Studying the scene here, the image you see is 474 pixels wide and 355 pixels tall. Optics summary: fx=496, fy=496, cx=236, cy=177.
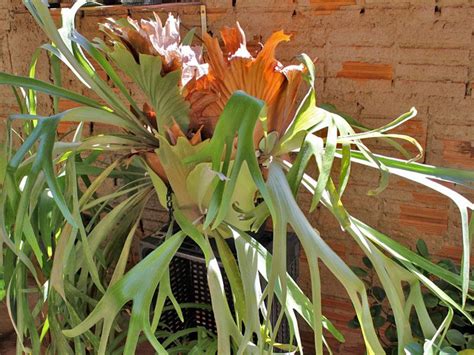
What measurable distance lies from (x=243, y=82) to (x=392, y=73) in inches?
18.1

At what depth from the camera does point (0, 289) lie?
4.22 feet

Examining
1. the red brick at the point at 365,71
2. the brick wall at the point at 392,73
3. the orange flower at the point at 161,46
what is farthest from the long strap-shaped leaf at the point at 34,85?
the red brick at the point at 365,71

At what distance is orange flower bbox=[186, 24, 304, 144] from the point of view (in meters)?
0.91

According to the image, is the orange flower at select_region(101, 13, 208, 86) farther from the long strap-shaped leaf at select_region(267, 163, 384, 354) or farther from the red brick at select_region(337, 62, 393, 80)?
the red brick at select_region(337, 62, 393, 80)

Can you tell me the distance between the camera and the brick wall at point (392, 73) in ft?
3.76

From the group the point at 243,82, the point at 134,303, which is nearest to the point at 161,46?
the point at 243,82

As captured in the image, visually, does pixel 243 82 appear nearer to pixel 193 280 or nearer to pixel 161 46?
pixel 161 46

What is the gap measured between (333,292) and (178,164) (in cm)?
69

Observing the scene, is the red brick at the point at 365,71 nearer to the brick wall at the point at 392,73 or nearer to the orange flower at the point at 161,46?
the brick wall at the point at 392,73

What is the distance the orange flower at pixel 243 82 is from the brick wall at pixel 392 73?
0.34 meters

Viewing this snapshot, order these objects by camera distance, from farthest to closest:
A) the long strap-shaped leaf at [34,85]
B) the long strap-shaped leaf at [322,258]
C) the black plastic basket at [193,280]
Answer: the black plastic basket at [193,280] → the long strap-shaped leaf at [34,85] → the long strap-shaped leaf at [322,258]

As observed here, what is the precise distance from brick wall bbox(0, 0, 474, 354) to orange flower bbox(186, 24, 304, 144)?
0.34 m

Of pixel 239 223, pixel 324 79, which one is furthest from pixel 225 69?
pixel 324 79

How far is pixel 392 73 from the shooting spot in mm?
1199
